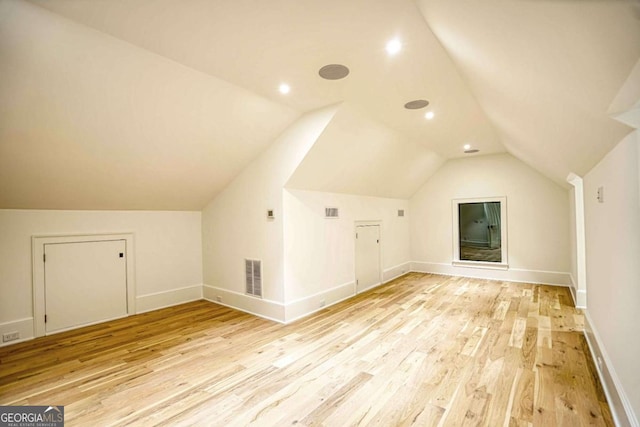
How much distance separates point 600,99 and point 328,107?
109 inches

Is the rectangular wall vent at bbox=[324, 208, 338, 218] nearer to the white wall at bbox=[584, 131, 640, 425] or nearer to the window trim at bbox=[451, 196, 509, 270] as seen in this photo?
the white wall at bbox=[584, 131, 640, 425]

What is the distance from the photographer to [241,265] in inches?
190

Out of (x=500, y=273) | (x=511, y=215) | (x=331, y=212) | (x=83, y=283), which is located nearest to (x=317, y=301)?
(x=331, y=212)

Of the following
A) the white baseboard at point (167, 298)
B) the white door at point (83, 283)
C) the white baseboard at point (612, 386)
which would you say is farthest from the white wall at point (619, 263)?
the white door at point (83, 283)

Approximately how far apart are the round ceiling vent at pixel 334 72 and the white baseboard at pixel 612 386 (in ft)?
10.8

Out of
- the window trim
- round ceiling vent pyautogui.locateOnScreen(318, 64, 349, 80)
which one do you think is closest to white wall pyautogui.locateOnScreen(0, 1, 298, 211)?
round ceiling vent pyautogui.locateOnScreen(318, 64, 349, 80)

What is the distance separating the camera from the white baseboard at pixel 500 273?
6008 mm

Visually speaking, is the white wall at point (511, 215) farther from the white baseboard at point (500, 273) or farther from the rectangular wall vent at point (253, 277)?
the rectangular wall vent at point (253, 277)

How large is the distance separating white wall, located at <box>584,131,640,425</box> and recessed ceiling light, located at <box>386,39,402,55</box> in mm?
1661

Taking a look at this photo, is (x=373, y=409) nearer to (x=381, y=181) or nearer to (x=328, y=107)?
(x=328, y=107)

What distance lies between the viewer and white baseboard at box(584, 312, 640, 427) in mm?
1883

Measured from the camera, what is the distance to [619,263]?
2.08 meters

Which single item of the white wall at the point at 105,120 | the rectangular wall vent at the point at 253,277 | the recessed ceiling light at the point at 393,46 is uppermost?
the recessed ceiling light at the point at 393,46

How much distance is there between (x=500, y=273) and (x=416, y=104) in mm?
4879
